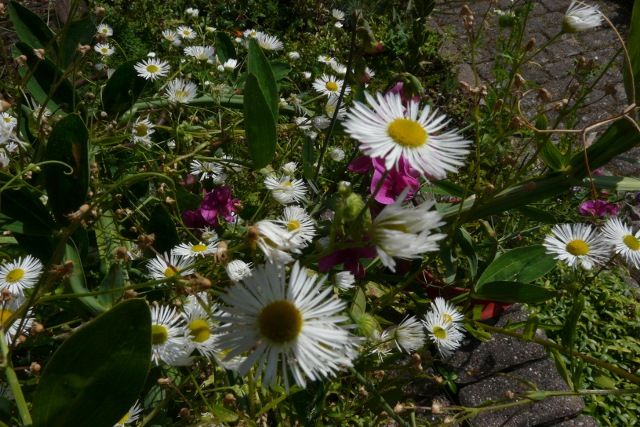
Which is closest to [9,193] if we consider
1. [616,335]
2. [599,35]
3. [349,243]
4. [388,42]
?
[349,243]

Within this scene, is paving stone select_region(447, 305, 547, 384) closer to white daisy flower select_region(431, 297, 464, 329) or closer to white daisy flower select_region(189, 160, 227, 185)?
white daisy flower select_region(431, 297, 464, 329)

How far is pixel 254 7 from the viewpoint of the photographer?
7.64 ft

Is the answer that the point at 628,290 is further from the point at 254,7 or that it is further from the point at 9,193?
the point at 254,7

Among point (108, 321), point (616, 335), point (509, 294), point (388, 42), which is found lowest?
point (108, 321)

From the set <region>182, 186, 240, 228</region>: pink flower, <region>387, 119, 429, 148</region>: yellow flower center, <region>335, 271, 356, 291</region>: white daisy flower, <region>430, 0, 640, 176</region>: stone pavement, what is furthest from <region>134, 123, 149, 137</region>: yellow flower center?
<region>430, 0, 640, 176</region>: stone pavement

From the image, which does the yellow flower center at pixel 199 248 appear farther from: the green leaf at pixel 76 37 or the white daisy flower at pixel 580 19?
the white daisy flower at pixel 580 19

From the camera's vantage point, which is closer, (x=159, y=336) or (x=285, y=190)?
(x=159, y=336)

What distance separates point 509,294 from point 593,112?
1628 millimetres

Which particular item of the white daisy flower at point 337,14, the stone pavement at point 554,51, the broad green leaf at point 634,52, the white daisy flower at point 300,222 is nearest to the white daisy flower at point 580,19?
the broad green leaf at point 634,52

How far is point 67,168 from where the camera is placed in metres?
0.64


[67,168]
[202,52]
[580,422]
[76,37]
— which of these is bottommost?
[67,168]

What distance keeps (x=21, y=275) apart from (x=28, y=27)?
1.43 ft

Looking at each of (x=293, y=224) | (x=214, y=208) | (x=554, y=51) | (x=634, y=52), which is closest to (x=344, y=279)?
(x=293, y=224)

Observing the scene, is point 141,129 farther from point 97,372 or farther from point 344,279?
point 97,372
